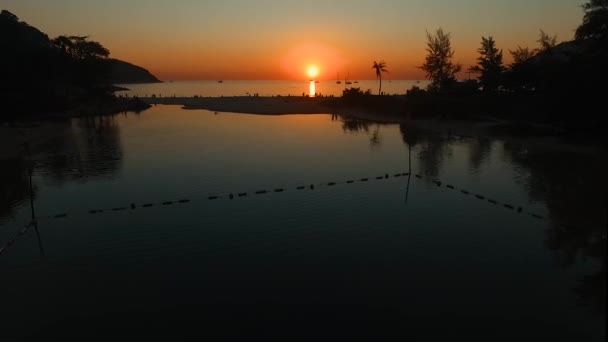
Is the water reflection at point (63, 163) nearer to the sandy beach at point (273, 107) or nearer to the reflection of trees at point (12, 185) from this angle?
the reflection of trees at point (12, 185)

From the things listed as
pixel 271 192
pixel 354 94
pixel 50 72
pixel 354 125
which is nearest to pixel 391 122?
pixel 354 125

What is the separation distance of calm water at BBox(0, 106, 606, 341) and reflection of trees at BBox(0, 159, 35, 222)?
185mm

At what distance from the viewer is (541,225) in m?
23.3

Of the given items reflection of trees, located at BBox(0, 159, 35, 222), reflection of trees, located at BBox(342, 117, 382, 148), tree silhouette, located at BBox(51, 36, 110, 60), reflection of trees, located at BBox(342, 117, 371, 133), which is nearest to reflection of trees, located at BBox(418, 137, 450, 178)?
reflection of trees, located at BBox(342, 117, 382, 148)

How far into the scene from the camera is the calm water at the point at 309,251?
14.7m

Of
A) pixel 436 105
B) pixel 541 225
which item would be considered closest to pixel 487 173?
pixel 541 225

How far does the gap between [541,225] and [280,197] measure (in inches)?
606

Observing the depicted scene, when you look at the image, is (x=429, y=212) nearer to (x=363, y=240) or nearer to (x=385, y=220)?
(x=385, y=220)

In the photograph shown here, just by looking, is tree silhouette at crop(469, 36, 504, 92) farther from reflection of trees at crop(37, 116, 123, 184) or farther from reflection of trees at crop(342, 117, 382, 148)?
reflection of trees at crop(37, 116, 123, 184)

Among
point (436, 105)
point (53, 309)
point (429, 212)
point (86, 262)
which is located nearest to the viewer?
point (53, 309)

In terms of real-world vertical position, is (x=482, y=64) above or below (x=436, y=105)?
above

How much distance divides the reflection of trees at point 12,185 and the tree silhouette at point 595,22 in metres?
61.2

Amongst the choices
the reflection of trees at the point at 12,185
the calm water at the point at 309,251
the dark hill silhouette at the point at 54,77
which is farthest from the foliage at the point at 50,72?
the calm water at the point at 309,251

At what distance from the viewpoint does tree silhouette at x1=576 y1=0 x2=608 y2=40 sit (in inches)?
2058
